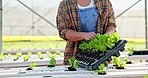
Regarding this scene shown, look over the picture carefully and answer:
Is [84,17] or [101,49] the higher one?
[84,17]

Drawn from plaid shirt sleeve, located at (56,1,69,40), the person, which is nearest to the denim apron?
the person

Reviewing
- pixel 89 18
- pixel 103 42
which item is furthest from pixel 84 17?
pixel 103 42

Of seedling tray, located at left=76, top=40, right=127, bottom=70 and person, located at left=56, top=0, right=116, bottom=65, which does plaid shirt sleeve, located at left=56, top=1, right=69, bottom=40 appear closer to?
person, located at left=56, top=0, right=116, bottom=65

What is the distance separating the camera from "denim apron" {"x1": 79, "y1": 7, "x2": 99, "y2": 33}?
76.7 inches

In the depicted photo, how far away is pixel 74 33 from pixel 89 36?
0.16m

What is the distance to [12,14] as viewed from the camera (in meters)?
11.8

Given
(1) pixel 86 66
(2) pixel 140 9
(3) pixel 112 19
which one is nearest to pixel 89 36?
(1) pixel 86 66

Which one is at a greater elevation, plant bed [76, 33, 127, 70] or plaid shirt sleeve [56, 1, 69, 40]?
plaid shirt sleeve [56, 1, 69, 40]

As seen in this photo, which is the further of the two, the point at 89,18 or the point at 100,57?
the point at 89,18

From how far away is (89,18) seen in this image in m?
1.95

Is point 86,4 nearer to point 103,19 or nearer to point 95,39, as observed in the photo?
point 103,19

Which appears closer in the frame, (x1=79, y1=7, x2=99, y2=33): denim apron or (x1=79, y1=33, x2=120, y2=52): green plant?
(x1=79, y1=33, x2=120, y2=52): green plant

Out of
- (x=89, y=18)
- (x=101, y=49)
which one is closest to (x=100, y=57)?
(x=101, y=49)

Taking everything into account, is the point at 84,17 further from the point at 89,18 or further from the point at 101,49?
the point at 101,49
